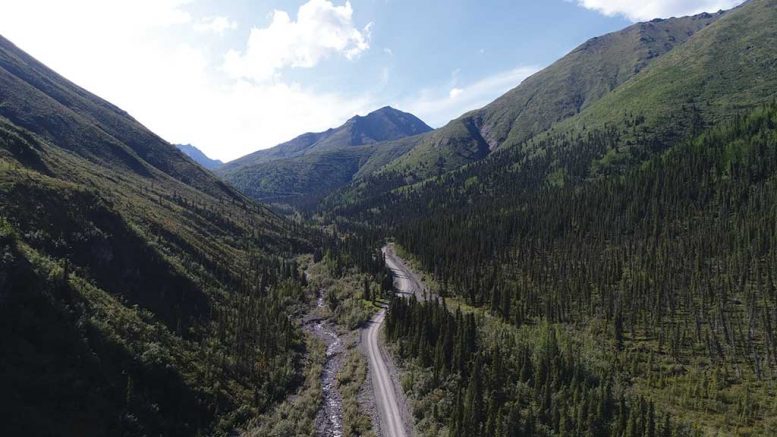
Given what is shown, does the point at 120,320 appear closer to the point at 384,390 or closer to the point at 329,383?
the point at 329,383

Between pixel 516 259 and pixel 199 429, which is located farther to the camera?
pixel 516 259

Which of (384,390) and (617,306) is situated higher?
(617,306)

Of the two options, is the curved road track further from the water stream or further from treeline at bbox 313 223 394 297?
treeline at bbox 313 223 394 297

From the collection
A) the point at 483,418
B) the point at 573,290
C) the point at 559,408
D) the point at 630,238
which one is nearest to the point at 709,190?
the point at 630,238

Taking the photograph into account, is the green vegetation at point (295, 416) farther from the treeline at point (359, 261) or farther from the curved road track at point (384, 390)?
the treeline at point (359, 261)

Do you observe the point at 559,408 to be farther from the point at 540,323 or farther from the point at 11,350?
the point at 11,350

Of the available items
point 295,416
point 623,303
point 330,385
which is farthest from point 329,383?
point 623,303
